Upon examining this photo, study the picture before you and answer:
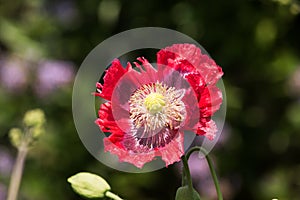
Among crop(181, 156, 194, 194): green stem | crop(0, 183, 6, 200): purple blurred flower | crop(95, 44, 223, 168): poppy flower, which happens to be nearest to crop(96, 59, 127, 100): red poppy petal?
crop(95, 44, 223, 168): poppy flower

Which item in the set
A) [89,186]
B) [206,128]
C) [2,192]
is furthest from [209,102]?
[2,192]

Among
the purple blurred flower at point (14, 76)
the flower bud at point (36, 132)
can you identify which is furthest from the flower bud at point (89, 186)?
the purple blurred flower at point (14, 76)

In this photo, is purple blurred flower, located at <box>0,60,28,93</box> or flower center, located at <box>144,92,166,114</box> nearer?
flower center, located at <box>144,92,166,114</box>

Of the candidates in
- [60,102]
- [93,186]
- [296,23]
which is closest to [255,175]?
[296,23]

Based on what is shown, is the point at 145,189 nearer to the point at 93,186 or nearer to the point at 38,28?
the point at 38,28

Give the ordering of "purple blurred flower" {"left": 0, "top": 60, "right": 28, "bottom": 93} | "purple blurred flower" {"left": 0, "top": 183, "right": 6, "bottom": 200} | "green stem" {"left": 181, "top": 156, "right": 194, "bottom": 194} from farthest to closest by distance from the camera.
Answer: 1. "purple blurred flower" {"left": 0, "top": 60, "right": 28, "bottom": 93}
2. "purple blurred flower" {"left": 0, "top": 183, "right": 6, "bottom": 200}
3. "green stem" {"left": 181, "top": 156, "right": 194, "bottom": 194}

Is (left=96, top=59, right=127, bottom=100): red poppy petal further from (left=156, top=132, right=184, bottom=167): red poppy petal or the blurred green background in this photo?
the blurred green background

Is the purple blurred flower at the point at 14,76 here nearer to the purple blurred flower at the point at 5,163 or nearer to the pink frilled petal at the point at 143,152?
the purple blurred flower at the point at 5,163
